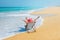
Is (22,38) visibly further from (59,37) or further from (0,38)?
(59,37)

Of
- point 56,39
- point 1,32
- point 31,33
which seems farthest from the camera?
point 1,32

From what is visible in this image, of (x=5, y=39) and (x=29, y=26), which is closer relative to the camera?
(x=5, y=39)

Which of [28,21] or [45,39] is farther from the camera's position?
[28,21]

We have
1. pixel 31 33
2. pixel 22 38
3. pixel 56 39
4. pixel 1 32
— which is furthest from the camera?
pixel 1 32

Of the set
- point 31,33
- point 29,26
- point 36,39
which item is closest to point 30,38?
point 36,39

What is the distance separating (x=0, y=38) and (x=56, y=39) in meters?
2.10

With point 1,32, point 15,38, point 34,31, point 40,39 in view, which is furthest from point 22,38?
point 1,32

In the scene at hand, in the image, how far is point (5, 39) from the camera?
21.1 feet

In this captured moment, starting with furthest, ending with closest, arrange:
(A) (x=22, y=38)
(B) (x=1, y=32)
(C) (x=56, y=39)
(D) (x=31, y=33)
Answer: (B) (x=1, y=32) → (D) (x=31, y=33) → (A) (x=22, y=38) → (C) (x=56, y=39)

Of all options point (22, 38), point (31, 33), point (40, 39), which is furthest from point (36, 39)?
point (31, 33)

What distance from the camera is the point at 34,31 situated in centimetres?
756

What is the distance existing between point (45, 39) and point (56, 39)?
384 mm

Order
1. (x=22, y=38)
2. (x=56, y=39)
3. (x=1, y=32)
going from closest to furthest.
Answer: (x=56, y=39), (x=22, y=38), (x=1, y=32)

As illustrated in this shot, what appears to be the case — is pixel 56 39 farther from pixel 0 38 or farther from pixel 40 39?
pixel 0 38
